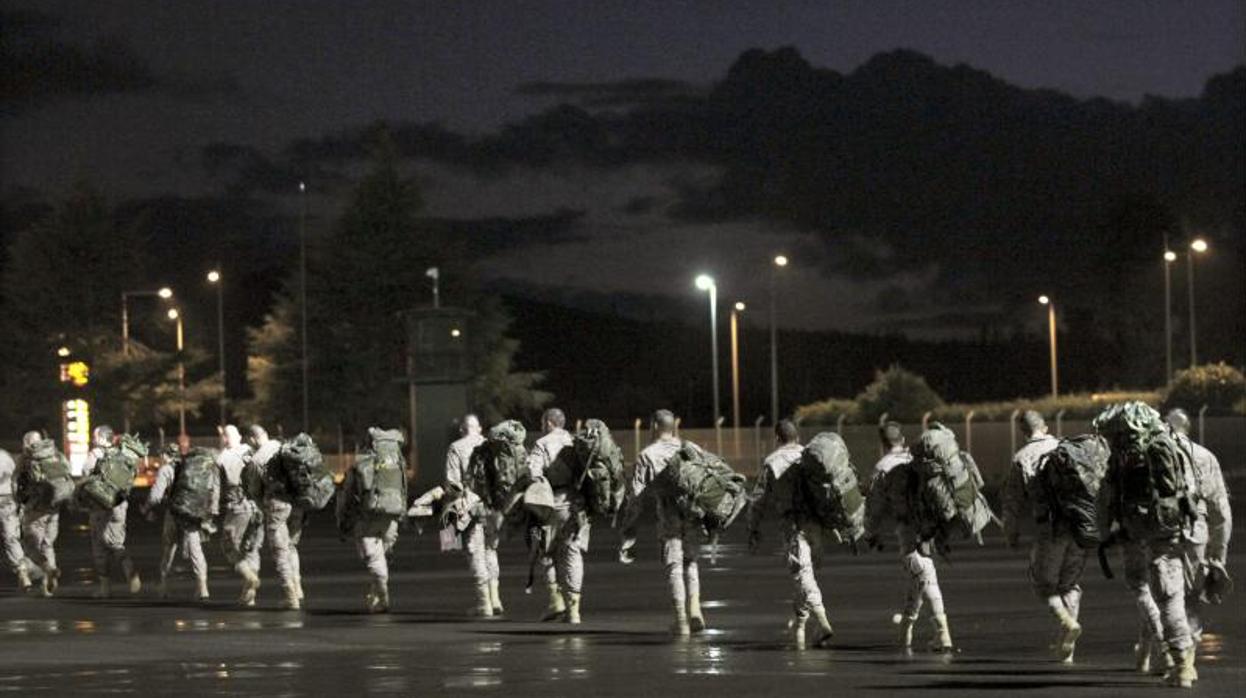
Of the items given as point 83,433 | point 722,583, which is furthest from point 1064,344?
point 722,583

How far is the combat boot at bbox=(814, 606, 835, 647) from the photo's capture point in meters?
17.4

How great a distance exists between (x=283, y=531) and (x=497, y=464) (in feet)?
9.58

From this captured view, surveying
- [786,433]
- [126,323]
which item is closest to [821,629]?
[786,433]

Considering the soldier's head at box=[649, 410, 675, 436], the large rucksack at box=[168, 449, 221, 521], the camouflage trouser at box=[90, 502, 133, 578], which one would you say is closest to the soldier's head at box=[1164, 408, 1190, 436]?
the soldier's head at box=[649, 410, 675, 436]

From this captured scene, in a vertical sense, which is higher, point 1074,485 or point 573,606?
point 1074,485

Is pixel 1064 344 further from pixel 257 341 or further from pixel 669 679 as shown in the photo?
pixel 669 679

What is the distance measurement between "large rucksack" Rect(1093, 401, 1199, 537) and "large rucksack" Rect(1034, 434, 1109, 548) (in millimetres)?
1135

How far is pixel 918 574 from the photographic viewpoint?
56.1ft

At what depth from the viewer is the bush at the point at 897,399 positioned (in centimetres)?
7338

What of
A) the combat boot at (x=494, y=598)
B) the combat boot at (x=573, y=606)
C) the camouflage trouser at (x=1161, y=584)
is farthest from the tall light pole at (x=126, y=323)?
the camouflage trouser at (x=1161, y=584)

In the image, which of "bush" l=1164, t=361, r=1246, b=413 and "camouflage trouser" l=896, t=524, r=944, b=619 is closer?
"camouflage trouser" l=896, t=524, r=944, b=619

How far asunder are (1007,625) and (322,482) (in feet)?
22.8

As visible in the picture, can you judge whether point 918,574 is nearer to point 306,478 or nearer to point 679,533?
point 679,533

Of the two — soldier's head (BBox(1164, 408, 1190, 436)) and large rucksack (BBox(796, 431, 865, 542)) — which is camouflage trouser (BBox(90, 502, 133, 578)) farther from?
soldier's head (BBox(1164, 408, 1190, 436))
